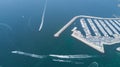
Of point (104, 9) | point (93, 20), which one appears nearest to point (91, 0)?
point (104, 9)

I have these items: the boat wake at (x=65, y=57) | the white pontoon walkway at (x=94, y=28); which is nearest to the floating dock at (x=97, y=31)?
the white pontoon walkway at (x=94, y=28)

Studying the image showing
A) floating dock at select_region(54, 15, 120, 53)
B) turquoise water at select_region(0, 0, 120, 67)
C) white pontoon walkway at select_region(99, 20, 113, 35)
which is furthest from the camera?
white pontoon walkway at select_region(99, 20, 113, 35)

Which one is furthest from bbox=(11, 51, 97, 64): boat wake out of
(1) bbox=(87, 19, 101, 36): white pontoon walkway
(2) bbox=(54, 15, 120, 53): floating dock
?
(1) bbox=(87, 19, 101, 36): white pontoon walkway

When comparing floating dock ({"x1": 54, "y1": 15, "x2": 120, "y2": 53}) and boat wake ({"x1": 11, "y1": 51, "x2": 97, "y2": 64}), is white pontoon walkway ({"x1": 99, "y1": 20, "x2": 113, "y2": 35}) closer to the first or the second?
floating dock ({"x1": 54, "y1": 15, "x2": 120, "y2": 53})

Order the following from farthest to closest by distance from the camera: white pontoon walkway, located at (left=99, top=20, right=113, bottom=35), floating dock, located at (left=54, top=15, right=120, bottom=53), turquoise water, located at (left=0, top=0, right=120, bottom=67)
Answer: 1. white pontoon walkway, located at (left=99, top=20, right=113, bottom=35)
2. floating dock, located at (left=54, top=15, right=120, bottom=53)
3. turquoise water, located at (left=0, top=0, right=120, bottom=67)

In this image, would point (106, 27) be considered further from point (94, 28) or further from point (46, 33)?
point (46, 33)

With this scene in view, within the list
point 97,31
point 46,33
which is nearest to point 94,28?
point 97,31

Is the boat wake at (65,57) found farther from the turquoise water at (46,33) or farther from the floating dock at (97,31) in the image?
the floating dock at (97,31)
